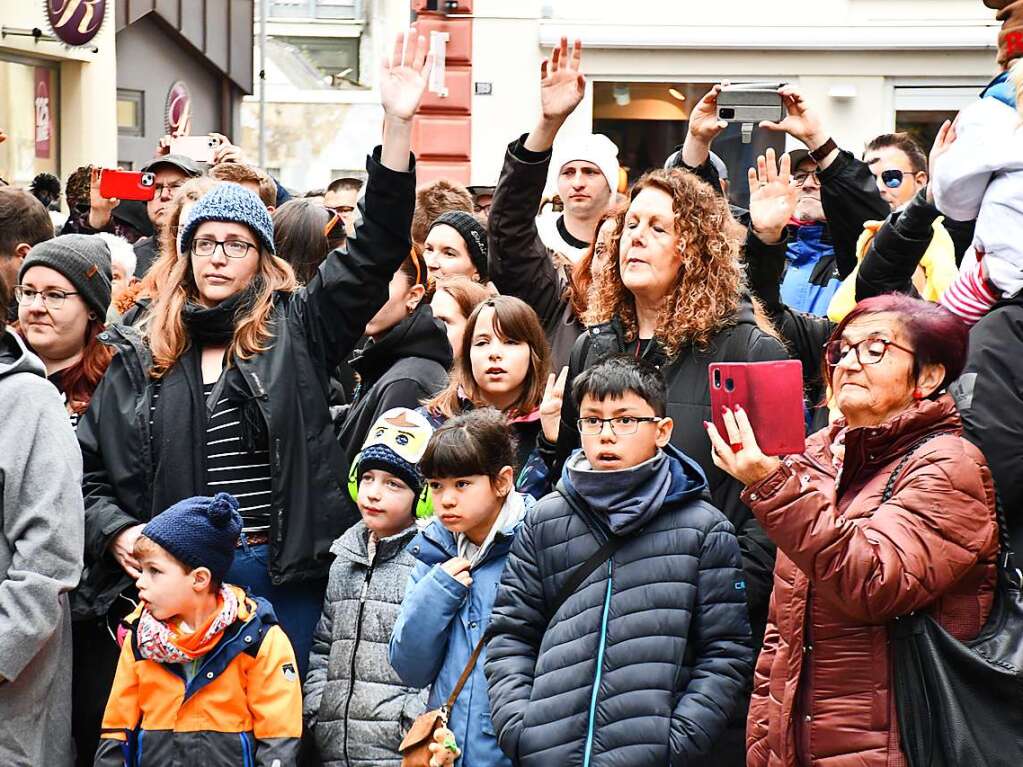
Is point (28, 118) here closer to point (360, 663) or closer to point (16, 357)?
point (16, 357)

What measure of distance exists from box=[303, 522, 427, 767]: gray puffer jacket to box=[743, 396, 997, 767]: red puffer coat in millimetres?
1204

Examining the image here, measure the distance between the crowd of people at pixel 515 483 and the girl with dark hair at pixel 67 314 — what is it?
1 centimetres

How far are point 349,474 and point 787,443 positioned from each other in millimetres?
1766

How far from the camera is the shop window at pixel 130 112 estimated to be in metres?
19.3

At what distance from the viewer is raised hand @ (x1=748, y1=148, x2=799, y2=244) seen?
15.0 feet

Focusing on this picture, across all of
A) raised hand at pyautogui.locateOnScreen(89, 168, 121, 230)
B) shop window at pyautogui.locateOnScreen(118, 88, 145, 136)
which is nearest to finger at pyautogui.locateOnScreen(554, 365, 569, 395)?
raised hand at pyautogui.locateOnScreen(89, 168, 121, 230)

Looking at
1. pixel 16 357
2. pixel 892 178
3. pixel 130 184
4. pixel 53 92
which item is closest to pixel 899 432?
pixel 16 357

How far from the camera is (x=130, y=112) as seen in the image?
64.6ft

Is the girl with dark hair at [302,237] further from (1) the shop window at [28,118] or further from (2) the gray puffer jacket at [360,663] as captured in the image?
(1) the shop window at [28,118]

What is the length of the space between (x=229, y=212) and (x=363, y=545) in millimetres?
1068

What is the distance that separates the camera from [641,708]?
3613 mm

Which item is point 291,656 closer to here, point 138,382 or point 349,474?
point 349,474

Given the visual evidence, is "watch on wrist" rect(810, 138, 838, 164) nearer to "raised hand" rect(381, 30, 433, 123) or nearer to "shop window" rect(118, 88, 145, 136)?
"raised hand" rect(381, 30, 433, 123)

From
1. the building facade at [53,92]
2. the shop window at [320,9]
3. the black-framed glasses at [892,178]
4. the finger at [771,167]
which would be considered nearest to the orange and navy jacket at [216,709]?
the finger at [771,167]
